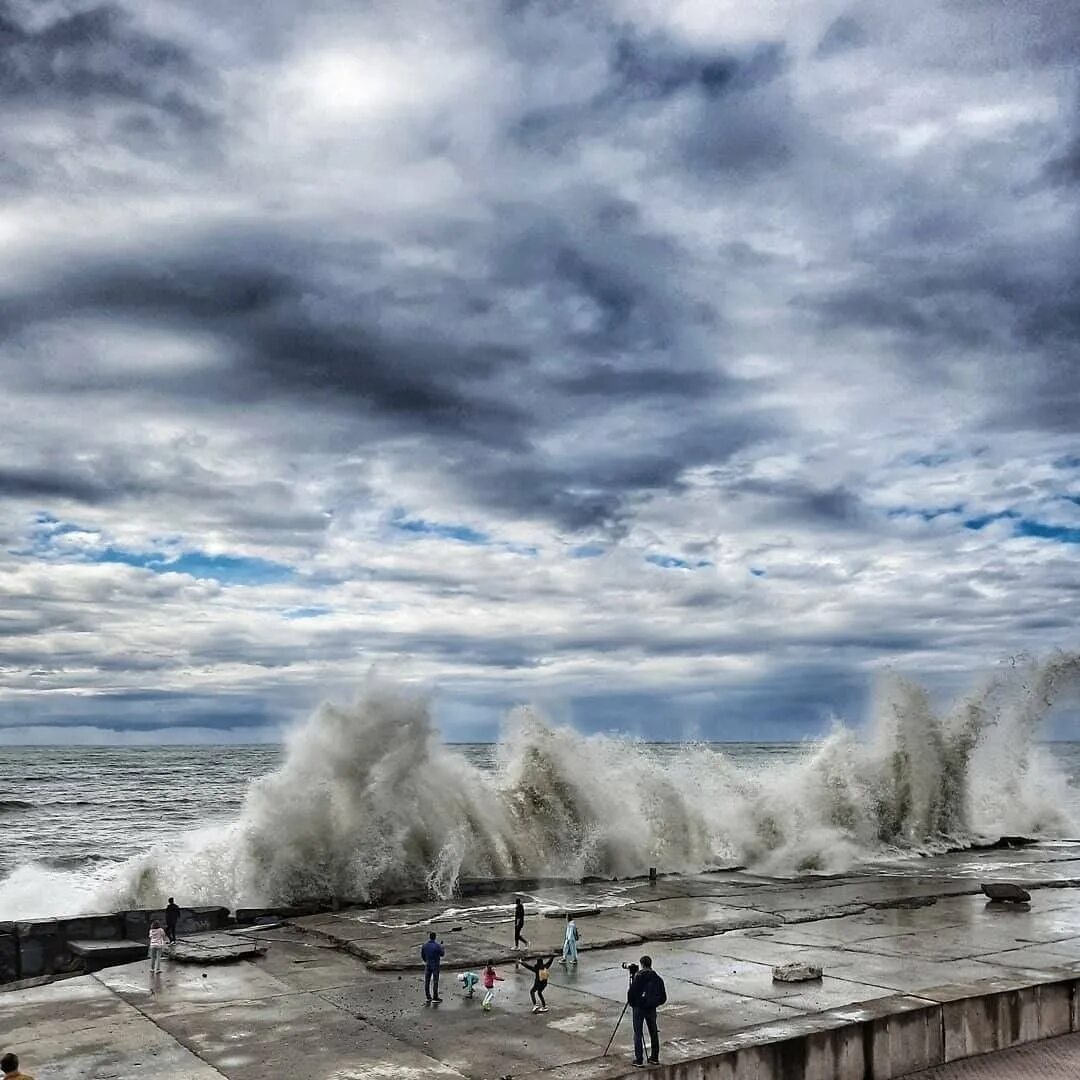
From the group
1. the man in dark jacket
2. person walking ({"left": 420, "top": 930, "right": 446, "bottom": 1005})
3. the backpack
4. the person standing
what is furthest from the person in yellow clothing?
the person standing

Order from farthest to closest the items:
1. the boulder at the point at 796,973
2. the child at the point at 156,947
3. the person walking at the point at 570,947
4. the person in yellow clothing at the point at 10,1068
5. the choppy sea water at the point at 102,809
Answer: the choppy sea water at the point at 102,809
the person walking at the point at 570,947
the child at the point at 156,947
the boulder at the point at 796,973
the person in yellow clothing at the point at 10,1068

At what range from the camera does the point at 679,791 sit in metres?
29.0

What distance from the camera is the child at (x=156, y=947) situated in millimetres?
13680

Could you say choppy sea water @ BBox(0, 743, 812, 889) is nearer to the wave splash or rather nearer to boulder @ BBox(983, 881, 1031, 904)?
the wave splash

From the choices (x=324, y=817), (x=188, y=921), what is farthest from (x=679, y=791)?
(x=188, y=921)

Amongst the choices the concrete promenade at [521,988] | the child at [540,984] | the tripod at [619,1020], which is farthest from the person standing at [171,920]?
the tripod at [619,1020]

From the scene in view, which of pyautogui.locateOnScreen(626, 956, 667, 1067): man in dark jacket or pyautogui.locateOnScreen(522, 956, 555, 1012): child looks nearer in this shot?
pyautogui.locateOnScreen(626, 956, 667, 1067): man in dark jacket

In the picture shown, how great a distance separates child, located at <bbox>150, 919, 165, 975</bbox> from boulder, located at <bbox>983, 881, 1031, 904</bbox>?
1416 centimetres

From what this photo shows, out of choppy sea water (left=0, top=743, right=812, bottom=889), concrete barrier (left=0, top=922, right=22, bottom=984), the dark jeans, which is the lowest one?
choppy sea water (left=0, top=743, right=812, bottom=889)

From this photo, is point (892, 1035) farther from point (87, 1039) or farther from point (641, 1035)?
point (87, 1039)

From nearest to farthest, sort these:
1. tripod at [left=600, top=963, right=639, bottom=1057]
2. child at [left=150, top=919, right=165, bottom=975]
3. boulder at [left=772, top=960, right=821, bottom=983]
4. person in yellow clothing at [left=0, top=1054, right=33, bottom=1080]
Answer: person in yellow clothing at [left=0, top=1054, right=33, bottom=1080] < tripod at [left=600, top=963, right=639, bottom=1057] < boulder at [left=772, top=960, right=821, bottom=983] < child at [left=150, top=919, right=165, bottom=975]

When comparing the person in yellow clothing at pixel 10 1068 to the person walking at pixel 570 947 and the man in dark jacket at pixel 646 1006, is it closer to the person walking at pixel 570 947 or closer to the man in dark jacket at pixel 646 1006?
the man in dark jacket at pixel 646 1006

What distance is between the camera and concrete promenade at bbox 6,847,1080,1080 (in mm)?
10281

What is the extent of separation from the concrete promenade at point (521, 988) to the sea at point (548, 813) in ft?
11.2
